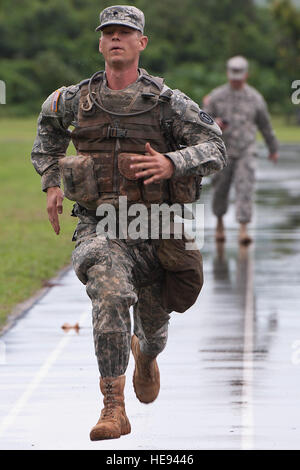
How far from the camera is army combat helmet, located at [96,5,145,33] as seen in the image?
723 centimetres

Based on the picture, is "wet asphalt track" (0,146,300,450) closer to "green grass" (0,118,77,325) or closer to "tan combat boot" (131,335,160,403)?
"tan combat boot" (131,335,160,403)

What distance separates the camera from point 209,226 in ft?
62.2

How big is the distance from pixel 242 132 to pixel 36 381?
8.39 meters

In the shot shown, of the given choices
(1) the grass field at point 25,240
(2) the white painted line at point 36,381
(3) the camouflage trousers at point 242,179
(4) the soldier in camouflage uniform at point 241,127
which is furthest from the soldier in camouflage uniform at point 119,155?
(3) the camouflage trousers at point 242,179

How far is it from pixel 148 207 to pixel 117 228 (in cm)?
19

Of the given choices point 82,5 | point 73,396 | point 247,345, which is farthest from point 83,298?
point 82,5

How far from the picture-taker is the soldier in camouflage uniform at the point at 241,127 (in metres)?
16.6

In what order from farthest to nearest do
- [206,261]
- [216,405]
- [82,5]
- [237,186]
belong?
[82,5] < [237,186] < [206,261] < [216,405]

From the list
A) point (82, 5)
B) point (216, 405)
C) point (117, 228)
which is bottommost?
point (216, 405)

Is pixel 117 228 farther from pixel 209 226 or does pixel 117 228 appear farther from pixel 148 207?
pixel 209 226

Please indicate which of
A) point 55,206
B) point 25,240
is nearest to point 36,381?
point 55,206

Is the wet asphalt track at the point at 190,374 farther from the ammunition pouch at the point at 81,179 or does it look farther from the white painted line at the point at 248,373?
the ammunition pouch at the point at 81,179

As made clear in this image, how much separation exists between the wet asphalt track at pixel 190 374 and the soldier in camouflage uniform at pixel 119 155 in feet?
1.63

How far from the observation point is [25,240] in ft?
58.7
